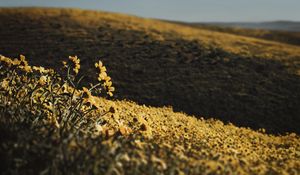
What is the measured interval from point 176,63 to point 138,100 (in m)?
8.39

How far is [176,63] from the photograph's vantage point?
27.1 m

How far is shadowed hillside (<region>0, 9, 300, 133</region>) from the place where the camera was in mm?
19422

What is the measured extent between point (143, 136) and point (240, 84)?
16566 millimetres

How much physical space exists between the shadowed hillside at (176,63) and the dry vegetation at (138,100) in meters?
0.07

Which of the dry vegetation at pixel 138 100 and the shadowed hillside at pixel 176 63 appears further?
the shadowed hillside at pixel 176 63

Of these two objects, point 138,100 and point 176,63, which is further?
point 176,63

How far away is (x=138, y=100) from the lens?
19297mm

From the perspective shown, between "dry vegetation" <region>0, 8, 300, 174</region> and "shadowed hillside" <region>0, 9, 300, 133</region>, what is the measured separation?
2.7 inches

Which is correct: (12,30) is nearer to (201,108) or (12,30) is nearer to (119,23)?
(119,23)

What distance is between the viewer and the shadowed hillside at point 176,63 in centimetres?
1942

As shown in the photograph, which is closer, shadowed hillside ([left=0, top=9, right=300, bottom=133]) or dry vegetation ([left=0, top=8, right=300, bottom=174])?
dry vegetation ([left=0, top=8, right=300, bottom=174])

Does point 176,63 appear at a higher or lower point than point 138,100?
higher

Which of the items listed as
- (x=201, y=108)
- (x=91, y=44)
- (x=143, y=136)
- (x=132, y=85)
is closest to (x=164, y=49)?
(x=91, y=44)

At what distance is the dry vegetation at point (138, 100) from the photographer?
16.9ft
